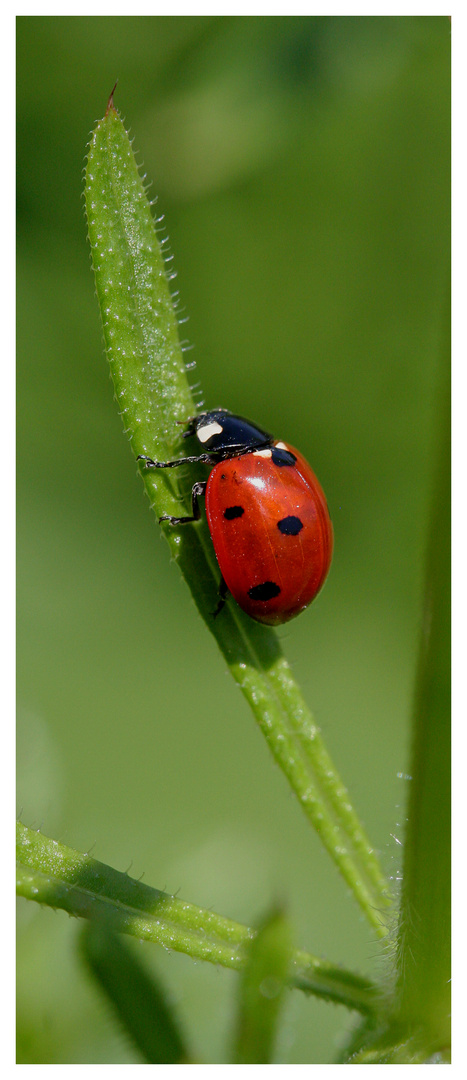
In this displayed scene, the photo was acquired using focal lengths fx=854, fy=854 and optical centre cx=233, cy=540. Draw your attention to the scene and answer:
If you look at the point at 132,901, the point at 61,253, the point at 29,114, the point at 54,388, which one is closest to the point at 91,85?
the point at 29,114

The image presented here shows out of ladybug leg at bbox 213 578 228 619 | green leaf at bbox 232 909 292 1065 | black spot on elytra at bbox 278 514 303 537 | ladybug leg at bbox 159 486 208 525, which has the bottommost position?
green leaf at bbox 232 909 292 1065

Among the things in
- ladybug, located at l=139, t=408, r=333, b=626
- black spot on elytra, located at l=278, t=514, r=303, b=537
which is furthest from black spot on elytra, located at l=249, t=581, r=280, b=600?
black spot on elytra, located at l=278, t=514, r=303, b=537

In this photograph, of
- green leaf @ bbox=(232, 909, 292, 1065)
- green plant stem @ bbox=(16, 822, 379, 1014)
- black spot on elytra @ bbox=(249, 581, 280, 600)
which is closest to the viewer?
green leaf @ bbox=(232, 909, 292, 1065)

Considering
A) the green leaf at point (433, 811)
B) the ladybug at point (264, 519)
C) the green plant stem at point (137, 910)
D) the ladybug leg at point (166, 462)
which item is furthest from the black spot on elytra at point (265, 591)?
the green leaf at point (433, 811)

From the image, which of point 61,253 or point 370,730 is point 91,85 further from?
point 370,730

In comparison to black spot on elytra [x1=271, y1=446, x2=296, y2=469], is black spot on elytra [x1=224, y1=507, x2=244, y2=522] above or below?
below

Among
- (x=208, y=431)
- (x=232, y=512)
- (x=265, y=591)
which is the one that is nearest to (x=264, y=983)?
(x=265, y=591)

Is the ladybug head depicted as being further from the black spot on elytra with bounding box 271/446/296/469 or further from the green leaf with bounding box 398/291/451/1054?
the green leaf with bounding box 398/291/451/1054
